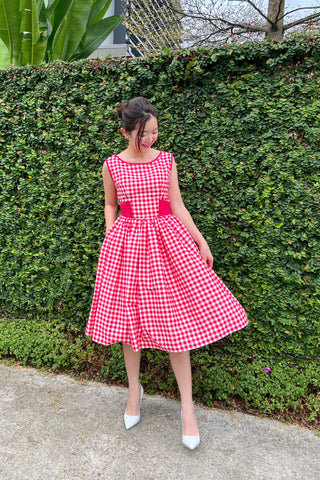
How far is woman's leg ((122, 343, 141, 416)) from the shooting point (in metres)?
2.27

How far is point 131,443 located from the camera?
85.2 inches

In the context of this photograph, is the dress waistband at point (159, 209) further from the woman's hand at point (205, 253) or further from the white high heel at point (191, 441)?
the white high heel at point (191, 441)

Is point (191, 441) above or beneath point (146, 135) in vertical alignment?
beneath

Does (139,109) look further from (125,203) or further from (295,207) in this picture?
(295,207)

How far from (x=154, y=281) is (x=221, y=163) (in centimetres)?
109

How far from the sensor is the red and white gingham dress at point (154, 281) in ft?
6.57

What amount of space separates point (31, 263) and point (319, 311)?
2501 mm

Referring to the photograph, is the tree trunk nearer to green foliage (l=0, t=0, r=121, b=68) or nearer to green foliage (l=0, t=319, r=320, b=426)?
green foliage (l=0, t=0, r=121, b=68)

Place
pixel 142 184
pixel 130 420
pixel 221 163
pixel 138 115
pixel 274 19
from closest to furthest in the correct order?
pixel 138 115 < pixel 142 184 < pixel 130 420 < pixel 221 163 < pixel 274 19

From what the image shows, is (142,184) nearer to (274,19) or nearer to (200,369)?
(200,369)

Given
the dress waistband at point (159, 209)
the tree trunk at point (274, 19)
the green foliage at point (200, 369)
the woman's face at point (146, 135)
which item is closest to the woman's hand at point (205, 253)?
the dress waistband at point (159, 209)

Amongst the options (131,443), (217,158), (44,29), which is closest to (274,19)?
(44,29)

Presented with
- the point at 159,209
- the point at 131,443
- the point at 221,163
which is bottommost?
the point at 131,443

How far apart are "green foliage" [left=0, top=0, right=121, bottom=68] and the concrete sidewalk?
3422 millimetres
